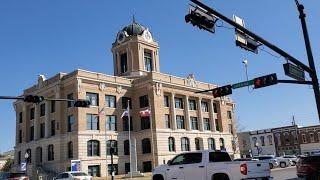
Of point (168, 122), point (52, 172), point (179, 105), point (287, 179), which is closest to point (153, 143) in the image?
point (168, 122)

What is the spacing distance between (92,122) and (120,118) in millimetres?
5288

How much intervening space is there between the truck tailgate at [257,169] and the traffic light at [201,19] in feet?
22.2

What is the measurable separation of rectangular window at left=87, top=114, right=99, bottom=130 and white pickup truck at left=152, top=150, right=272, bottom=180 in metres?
38.2

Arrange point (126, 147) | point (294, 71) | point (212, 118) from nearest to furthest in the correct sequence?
1. point (294, 71)
2. point (126, 147)
3. point (212, 118)

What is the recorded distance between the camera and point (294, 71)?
642 inches

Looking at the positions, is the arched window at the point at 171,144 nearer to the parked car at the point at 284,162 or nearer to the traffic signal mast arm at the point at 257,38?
the parked car at the point at 284,162

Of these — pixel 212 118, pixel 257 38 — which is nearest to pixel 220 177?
pixel 257 38

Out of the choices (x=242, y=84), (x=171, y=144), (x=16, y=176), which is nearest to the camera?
(x=242, y=84)

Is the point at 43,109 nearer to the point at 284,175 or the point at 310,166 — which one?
the point at 284,175

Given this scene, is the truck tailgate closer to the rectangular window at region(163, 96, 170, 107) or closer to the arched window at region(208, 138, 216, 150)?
the rectangular window at region(163, 96, 170, 107)

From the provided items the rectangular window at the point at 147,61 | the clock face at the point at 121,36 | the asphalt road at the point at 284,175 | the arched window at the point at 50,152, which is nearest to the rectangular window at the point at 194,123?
the rectangular window at the point at 147,61

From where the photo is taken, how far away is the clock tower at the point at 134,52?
71.1 m

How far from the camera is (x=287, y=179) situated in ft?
90.3

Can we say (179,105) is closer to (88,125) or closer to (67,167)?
(88,125)
